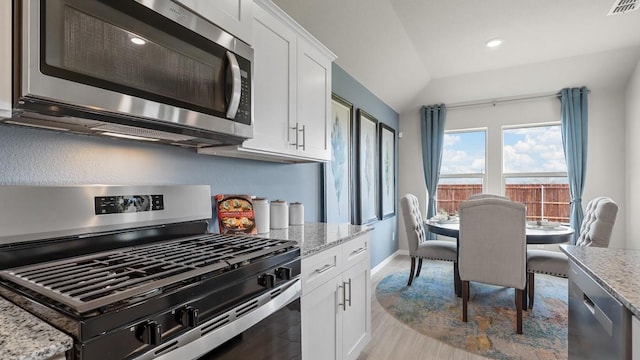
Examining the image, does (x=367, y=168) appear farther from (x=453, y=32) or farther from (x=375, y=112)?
(x=453, y=32)

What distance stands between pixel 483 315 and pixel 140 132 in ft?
9.84

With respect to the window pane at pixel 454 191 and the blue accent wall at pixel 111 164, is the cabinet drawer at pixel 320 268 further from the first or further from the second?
the window pane at pixel 454 191

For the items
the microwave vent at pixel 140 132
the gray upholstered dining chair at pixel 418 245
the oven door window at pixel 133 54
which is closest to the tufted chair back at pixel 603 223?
the gray upholstered dining chair at pixel 418 245

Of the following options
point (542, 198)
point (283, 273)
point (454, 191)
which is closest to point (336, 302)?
point (283, 273)

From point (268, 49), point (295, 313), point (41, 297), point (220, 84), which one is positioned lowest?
point (295, 313)

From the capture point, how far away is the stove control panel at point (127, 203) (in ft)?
3.87

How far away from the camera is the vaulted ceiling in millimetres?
2613

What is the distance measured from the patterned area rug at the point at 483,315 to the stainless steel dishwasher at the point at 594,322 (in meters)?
1.01

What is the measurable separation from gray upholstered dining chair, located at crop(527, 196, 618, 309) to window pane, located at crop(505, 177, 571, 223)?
160 centimetres

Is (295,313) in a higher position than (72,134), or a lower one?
lower

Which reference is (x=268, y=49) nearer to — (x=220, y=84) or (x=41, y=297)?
(x=220, y=84)

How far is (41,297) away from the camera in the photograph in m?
0.71

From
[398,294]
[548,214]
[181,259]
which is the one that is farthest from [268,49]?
[548,214]

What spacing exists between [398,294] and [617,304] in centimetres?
250
